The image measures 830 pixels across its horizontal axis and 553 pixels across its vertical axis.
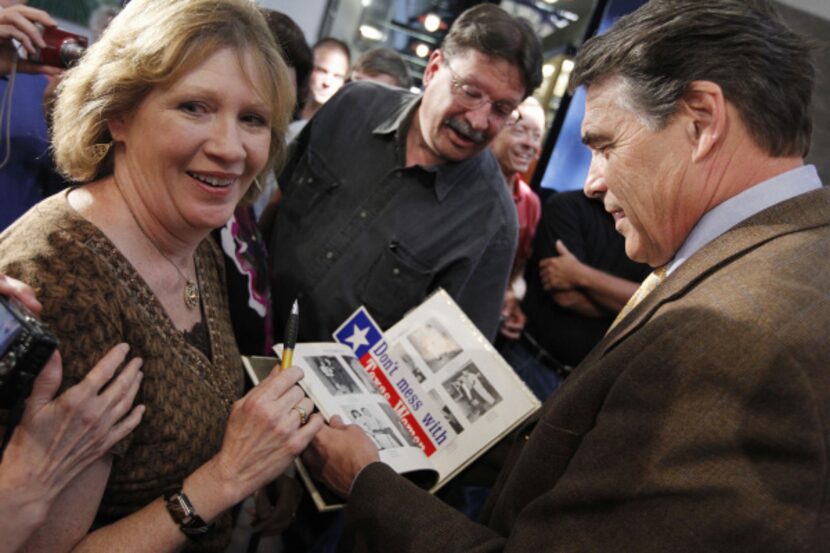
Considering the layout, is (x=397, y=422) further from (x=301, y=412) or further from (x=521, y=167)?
(x=521, y=167)

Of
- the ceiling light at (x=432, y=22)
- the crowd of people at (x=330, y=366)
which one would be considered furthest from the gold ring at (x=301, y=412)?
the ceiling light at (x=432, y=22)

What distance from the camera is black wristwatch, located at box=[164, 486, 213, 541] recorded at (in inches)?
51.4

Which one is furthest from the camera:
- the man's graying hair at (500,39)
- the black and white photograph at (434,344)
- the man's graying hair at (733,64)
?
the man's graying hair at (500,39)

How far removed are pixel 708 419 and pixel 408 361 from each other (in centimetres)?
96

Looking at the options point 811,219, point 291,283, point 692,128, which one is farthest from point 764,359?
point 291,283

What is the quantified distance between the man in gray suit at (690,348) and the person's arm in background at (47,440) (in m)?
0.54

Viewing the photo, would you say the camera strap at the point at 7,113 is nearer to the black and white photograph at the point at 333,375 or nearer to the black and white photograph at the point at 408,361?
the black and white photograph at the point at 333,375

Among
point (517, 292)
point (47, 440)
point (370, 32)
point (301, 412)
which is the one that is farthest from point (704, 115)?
point (370, 32)

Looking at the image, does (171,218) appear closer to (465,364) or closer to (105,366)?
(105,366)

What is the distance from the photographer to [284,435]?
1.39m

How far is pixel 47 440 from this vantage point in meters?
1.05

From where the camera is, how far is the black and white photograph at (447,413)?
1.66 meters

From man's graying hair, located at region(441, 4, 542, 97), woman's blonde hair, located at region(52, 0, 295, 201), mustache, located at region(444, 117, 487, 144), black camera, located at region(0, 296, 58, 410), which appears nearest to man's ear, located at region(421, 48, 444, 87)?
man's graying hair, located at region(441, 4, 542, 97)

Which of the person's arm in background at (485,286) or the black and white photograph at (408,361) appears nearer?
the black and white photograph at (408,361)
